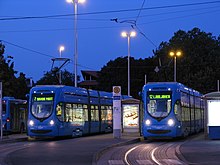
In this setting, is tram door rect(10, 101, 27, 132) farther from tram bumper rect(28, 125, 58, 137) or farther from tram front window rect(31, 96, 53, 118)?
tram bumper rect(28, 125, 58, 137)

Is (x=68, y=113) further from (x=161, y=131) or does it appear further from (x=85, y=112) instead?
(x=161, y=131)

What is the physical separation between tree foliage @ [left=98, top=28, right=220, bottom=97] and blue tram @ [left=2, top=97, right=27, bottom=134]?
35.8 meters

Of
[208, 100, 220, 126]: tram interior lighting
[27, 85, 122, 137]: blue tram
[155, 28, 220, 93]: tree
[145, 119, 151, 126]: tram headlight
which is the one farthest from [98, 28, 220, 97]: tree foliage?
[145, 119, 151, 126]: tram headlight

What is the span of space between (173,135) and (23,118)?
17.1m

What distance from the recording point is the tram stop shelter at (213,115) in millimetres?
31141

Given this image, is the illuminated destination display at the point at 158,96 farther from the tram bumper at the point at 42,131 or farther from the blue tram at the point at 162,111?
the tram bumper at the point at 42,131

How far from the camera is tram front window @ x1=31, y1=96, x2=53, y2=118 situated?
32781mm

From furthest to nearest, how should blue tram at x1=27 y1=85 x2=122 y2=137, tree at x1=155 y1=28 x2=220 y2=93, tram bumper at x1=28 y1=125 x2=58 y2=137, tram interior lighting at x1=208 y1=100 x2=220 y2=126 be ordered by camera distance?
tree at x1=155 y1=28 x2=220 y2=93, blue tram at x1=27 y1=85 x2=122 y2=137, tram bumper at x1=28 y1=125 x2=58 y2=137, tram interior lighting at x1=208 y1=100 x2=220 y2=126

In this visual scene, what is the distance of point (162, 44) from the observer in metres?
87.8

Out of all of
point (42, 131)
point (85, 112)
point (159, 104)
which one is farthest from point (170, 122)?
point (85, 112)

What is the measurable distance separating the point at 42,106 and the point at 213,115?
36.1ft

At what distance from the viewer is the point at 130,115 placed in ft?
131

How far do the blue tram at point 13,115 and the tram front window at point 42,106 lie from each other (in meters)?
7.92

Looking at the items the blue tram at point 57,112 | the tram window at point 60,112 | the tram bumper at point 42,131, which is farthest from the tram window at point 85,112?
the tram bumper at point 42,131
